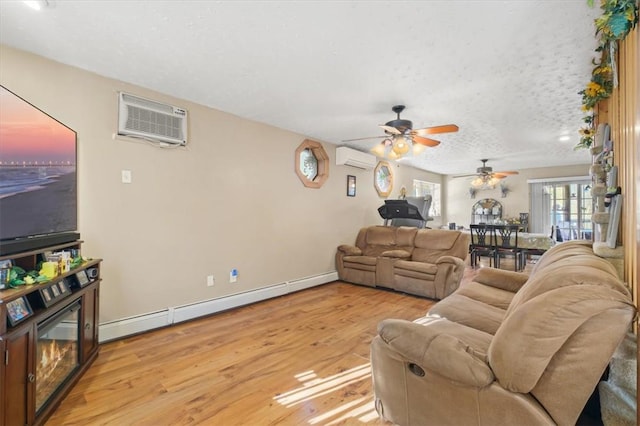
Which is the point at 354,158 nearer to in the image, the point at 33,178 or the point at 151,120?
the point at 151,120

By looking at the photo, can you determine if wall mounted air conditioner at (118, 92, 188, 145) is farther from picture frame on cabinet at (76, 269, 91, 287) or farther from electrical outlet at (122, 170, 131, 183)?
picture frame on cabinet at (76, 269, 91, 287)

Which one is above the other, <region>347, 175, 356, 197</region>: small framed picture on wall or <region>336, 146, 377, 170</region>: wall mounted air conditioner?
<region>336, 146, 377, 170</region>: wall mounted air conditioner

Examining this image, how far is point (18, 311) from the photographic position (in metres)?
1.41

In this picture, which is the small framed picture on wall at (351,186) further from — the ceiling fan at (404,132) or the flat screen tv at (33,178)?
the flat screen tv at (33,178)

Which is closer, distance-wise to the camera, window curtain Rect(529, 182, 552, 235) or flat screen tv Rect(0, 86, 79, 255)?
flat screen tv Rect(0, 86, 79, 255)

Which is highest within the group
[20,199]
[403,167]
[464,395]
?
[403,167]

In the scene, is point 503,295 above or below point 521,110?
below

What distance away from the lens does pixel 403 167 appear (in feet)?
23.1

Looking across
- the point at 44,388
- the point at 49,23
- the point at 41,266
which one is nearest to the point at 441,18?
the point at 49,23

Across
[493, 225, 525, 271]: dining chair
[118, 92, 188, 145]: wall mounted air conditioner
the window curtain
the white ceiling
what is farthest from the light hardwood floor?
the window curtain

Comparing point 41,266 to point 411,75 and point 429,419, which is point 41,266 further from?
point 411,75

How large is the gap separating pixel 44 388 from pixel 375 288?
388cm

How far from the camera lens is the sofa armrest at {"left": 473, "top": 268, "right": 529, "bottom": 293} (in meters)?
2.62

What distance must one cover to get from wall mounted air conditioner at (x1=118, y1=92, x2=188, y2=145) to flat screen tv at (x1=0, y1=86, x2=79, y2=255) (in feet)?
1.89
